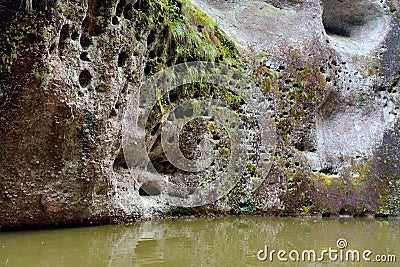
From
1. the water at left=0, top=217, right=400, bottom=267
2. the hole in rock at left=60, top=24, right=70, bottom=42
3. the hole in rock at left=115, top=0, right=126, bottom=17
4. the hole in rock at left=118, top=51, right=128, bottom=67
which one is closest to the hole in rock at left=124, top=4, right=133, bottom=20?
the hole in rock at left=115, top=0, right=126, bottom=17

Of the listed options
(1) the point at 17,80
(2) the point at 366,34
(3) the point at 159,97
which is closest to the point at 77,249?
(1) the point at 17,80

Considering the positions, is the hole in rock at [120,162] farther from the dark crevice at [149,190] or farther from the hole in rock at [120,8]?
the hole in rock at [120,8]

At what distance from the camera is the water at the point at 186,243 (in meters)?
4.63

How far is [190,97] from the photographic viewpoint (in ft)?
30.5

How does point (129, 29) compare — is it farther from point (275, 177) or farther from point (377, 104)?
point (377, 104)

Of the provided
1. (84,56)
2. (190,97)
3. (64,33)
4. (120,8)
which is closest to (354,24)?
(190,97)

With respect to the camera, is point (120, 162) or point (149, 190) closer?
point (120, 162)

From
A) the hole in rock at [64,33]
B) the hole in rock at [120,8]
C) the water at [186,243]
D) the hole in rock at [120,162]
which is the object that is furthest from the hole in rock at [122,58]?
the water at [186,243]

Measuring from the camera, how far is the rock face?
6.22 metres

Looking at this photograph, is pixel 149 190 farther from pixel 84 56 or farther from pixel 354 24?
pixel 354 24

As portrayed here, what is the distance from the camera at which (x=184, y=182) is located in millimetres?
9039

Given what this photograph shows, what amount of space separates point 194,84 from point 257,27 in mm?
3771

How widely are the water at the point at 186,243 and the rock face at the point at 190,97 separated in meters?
0.79

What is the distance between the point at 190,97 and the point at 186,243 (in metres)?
4.25
